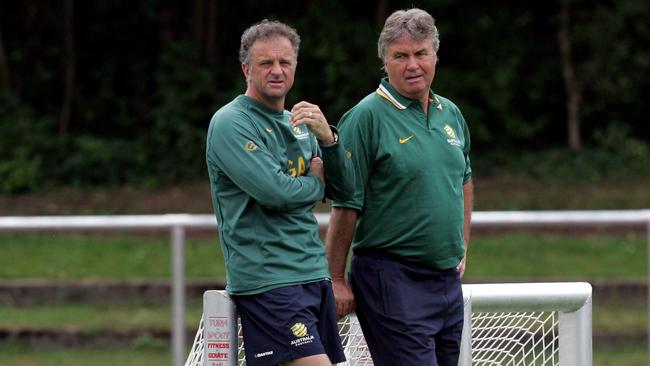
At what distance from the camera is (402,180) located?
4512 millimetres

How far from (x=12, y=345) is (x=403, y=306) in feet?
17.2

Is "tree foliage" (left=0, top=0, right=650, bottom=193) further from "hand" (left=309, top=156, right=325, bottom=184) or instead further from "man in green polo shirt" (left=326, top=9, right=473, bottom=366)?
"hand" (left=309, top=156, right=325, bottom=184)

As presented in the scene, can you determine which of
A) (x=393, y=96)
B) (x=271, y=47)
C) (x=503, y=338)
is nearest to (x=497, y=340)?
(x=503, y=338)

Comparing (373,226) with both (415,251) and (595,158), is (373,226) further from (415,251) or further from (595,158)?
(595,158)

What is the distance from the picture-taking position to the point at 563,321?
15.9 feet

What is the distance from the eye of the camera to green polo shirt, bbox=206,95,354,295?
164 inches

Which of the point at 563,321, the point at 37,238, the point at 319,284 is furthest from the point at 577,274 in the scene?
the point at 319,284

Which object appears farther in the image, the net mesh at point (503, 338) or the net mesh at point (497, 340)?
the net mesh at point (503, 338)

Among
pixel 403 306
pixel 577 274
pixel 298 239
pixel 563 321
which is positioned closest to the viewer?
pixel 298 239

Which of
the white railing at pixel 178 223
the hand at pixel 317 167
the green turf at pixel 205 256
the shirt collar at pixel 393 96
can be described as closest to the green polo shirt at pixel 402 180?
the shirt collar at pixel 393 96

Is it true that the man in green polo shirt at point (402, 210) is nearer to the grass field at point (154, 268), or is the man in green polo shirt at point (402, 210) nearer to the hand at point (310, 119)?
the hand at point (310, 119)

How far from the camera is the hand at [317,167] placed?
437 cm

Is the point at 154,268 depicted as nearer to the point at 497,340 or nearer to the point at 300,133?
the point at 497,340

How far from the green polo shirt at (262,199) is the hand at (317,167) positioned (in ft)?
0.11
